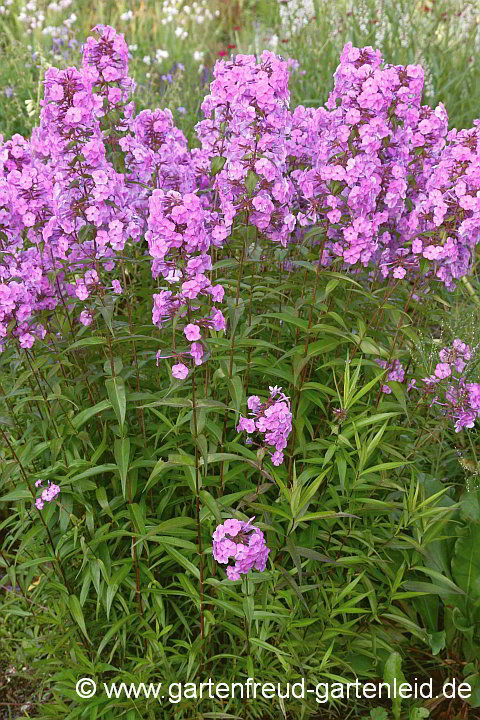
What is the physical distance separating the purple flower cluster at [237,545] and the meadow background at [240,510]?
15 centimetres

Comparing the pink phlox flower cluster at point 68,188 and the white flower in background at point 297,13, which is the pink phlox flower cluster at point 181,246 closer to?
the pink phlox flower cluster at point 68,188

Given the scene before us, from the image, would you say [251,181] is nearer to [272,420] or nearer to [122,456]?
[272,420]

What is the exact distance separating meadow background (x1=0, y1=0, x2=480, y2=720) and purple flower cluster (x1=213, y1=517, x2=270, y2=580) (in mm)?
149

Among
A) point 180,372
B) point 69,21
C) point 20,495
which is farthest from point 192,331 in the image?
point 69,21

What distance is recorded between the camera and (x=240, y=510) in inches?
115

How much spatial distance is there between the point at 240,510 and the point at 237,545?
70cm

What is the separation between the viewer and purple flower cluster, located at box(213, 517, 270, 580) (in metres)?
2.21

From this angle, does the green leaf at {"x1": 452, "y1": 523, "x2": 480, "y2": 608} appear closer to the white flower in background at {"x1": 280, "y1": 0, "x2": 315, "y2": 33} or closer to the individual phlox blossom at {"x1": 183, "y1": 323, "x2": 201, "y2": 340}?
the individual phlox blossom at {"x1": 183, "y1": 323, "x2": 201, "y2": 340}

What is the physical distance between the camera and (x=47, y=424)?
2779mm

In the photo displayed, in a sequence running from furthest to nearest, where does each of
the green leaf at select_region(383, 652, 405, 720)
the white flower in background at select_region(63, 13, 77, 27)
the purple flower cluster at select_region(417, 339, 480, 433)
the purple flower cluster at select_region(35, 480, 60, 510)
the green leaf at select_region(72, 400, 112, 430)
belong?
1. the white flower in background at select_region(63, 13, 77, 27)
2. the purple flower cluster at select_region(417, 339, 480, 433)
3. the green leaf at select_region(383, 652, 405, 720)
4. the purple flower cluster at select_region(35, 480, 60, 510)
5. the green leaf at select_region(72, 400, 112, 430)

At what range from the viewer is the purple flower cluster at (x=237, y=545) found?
7.27 ft

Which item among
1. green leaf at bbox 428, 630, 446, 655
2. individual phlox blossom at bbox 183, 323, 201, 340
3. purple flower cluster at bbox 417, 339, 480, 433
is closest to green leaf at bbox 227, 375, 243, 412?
individual phlox blossom at bbox 183, 323, 201, 340

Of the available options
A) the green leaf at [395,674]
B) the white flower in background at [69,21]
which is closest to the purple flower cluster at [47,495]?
the green leaf at [395,674]

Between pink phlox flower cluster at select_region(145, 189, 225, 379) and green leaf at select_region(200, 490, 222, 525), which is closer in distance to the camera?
pink phlox flower cluster at select_region(145, 189, 225, 379)
